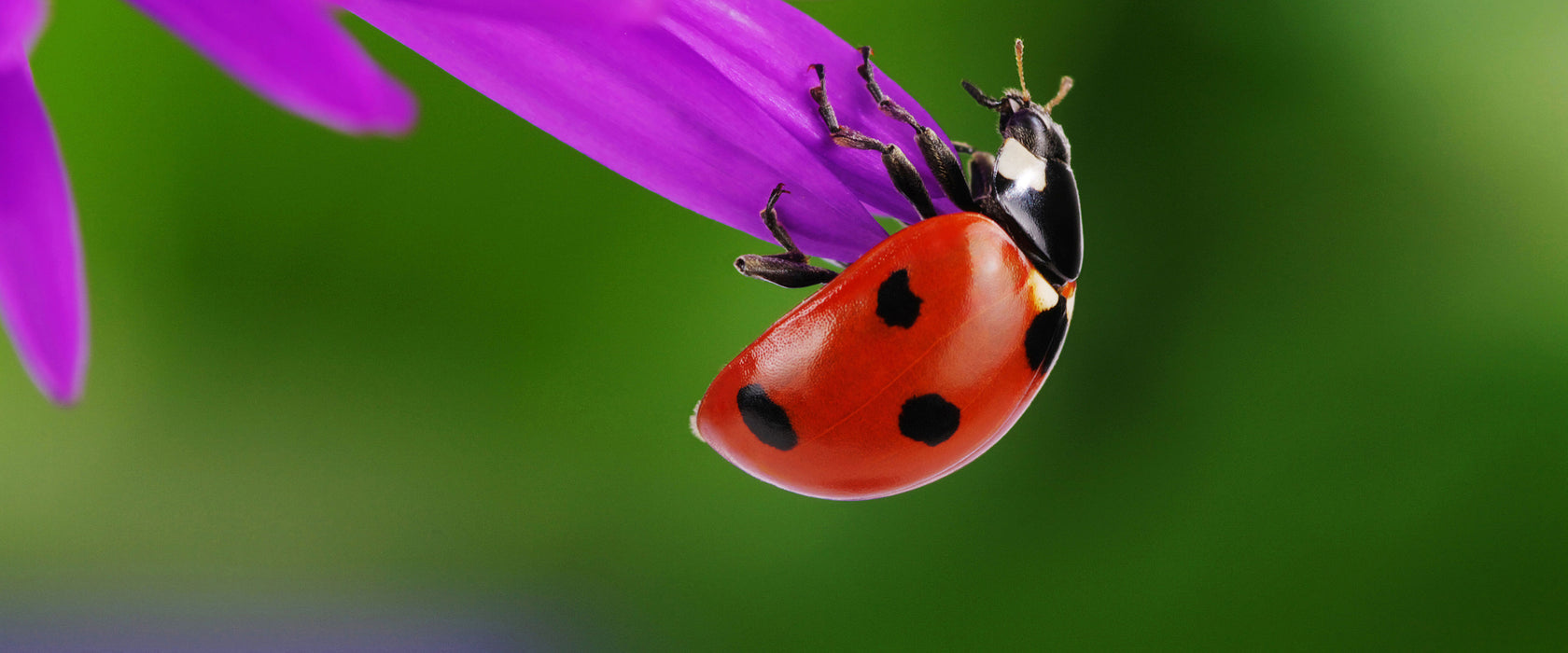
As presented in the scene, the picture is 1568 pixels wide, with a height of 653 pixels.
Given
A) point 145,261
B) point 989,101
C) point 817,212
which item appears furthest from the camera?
point 145,261

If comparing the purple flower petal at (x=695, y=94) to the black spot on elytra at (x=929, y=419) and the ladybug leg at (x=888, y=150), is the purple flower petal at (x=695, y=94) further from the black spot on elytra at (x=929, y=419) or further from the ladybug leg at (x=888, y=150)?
the black spot on elytra at (x=929, y=419)

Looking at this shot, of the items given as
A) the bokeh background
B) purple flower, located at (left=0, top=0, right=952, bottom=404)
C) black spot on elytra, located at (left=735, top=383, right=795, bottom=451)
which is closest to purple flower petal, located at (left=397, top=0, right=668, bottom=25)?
purple flower, located at (left=0, top=0, right=952, bottom=404)

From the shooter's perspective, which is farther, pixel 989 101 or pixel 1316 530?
pixel 1316 530

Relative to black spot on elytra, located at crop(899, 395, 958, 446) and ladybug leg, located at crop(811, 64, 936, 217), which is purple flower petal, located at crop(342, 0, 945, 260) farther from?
black spot on elytra, located at crop(899, 395, 958, 446)

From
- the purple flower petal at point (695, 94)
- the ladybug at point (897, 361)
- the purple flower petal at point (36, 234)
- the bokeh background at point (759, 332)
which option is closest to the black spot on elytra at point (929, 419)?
the ladybug at point (897, 361)

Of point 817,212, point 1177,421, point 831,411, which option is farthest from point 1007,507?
point 817,212

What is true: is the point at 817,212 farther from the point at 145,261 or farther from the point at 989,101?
the point at 145,261

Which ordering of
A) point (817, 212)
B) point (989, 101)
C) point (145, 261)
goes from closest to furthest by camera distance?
point (817, 212) < point (989, 101) < point (145, 261)

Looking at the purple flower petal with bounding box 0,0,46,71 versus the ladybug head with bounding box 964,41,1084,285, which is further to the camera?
the ladybug head with bounding box 964,41,1084,285

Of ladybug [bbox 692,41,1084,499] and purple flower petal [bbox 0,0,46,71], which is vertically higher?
ladybug [bbox 692,41,1084,499]
